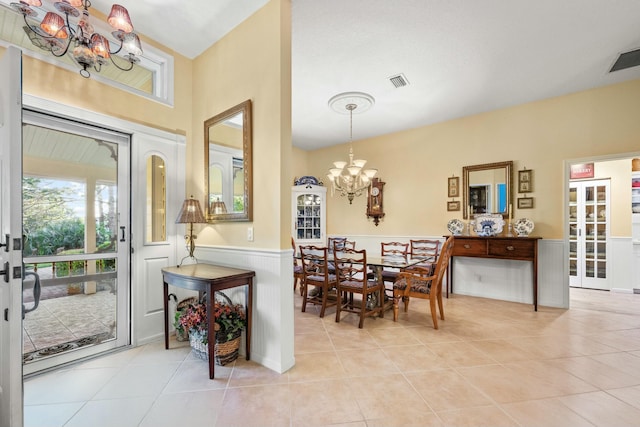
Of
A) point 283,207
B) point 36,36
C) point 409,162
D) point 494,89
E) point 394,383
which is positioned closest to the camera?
point 36,36

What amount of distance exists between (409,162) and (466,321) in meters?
2.97

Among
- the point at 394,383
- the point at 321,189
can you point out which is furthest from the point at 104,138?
the point at 321,189

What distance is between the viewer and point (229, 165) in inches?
105

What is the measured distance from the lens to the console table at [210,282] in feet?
6.77

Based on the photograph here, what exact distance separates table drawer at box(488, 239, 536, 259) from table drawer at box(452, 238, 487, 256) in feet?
0.30

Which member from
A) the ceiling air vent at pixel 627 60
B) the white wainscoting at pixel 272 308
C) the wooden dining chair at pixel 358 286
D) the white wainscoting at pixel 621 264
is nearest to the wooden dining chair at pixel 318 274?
the wooden dining chair at pixel 358 286

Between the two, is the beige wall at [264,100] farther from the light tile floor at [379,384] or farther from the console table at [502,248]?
the console table at [502,248]

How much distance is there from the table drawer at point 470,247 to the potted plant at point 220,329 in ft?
11.2

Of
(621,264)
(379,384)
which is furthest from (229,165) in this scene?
(621,264)

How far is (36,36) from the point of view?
185 centimetres

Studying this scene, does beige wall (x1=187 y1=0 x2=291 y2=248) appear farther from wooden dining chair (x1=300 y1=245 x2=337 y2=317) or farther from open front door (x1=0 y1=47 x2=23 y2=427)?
open front door (x1=0 y1=47 x2=23 y2=427)

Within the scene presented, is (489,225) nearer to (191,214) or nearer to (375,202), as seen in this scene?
(375,202)

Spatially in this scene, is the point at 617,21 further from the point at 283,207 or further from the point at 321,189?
the point at 321,189

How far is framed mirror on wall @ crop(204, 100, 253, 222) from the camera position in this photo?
8.09ft
